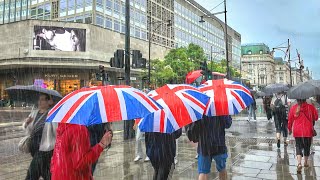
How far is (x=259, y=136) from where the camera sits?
12.5 metres

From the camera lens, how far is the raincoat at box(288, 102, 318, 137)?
6.73 metres

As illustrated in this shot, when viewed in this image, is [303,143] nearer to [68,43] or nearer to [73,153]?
[73,153]

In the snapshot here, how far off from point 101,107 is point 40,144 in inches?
71.9

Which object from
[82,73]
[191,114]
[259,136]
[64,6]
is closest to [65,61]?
[82,73]

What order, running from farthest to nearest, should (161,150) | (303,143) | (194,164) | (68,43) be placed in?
A: (68,43) < (194,164) < (303,143) < (161,150)

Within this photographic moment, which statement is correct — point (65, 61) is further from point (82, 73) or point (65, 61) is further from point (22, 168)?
point (22, 168)

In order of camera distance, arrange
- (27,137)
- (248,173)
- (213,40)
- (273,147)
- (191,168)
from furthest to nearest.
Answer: (213,40)
(273,147)
(191,168)
(248,173)
(27,137)

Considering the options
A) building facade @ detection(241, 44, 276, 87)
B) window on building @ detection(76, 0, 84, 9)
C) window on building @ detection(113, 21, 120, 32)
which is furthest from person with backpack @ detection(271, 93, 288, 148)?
building facade @ detection(241, 44, 276, 87)

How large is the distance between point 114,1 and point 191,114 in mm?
47713

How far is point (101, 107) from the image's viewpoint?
2.85 m

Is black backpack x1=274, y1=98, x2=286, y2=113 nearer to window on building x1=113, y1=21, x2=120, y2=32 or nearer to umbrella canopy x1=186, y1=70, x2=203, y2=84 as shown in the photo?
umbrella canopy x1=186, y1=70, x2=203, y2=84

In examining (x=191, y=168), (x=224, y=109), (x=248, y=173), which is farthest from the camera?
(x=191, y=168)

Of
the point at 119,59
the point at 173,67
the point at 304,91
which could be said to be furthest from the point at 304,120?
the point at 173,67

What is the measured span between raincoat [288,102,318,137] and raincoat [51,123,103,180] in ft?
16.1
